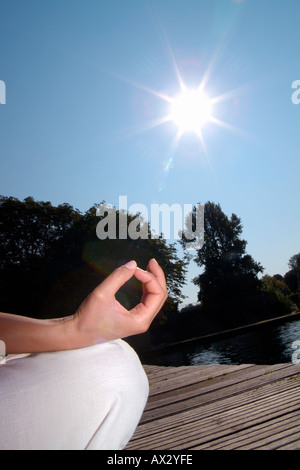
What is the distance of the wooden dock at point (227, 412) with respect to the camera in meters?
1.72

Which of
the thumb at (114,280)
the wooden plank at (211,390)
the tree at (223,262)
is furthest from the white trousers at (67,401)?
the tree at (223,262)

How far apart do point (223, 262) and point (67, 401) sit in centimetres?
4633

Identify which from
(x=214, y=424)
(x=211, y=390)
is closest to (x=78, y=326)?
(x=214, y=424)

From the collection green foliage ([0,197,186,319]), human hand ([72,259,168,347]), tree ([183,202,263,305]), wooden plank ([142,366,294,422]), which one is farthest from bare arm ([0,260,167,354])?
tree ([183,202,263,305])

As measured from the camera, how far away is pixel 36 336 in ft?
2.55

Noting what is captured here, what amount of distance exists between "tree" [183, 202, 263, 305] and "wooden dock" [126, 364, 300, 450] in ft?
132

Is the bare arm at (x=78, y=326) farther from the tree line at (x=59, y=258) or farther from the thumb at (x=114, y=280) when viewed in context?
the tree line at (x=59, y=258)

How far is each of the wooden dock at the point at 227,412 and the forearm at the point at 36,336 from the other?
1.33 m

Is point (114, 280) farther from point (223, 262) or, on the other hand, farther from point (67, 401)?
point (223, 262)

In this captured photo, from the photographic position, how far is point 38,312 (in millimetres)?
23578

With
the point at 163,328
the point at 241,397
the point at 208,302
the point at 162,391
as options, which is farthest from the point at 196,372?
the point at 208,302

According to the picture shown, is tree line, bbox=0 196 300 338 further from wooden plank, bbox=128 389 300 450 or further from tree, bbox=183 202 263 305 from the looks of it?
wooden plank, bbox=128 389 300 450
